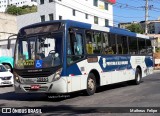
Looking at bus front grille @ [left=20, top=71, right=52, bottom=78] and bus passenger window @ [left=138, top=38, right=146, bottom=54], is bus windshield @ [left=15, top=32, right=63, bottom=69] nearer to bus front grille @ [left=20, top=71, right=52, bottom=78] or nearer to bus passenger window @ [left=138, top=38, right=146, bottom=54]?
bus front grille @ [left=20, top=71, right=52, bottom=78]

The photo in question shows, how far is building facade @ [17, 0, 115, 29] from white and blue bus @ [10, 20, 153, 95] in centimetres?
3877

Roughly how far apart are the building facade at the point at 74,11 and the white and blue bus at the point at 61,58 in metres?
38.8

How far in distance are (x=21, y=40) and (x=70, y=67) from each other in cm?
226

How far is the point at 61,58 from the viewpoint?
1305cm

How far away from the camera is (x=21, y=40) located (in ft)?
46.4

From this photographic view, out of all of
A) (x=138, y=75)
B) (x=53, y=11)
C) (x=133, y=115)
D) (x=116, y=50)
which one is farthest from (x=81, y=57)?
(x=53, y=11)

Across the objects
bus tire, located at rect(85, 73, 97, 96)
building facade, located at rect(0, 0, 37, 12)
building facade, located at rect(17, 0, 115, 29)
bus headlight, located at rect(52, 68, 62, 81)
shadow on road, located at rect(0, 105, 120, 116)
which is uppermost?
building facade, located at rect(0, 0, 37, 12)

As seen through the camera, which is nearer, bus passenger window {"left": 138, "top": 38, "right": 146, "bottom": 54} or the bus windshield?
the bus windshield

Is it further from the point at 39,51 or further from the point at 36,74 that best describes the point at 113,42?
the point at 36,74

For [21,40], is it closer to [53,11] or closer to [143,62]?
[143,62]

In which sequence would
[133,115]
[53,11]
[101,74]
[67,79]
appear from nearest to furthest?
[133,115] < [67,79] < [101,74] < [53,11]

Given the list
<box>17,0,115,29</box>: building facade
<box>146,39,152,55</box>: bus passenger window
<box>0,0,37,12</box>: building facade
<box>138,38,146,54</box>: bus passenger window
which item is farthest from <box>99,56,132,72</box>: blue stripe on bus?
<box>0,0,37,12</box>: building facade

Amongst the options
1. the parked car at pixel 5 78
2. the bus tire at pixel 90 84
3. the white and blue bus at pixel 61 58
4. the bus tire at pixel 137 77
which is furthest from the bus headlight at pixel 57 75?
the parked car at pixel 5 78

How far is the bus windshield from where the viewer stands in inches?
518
